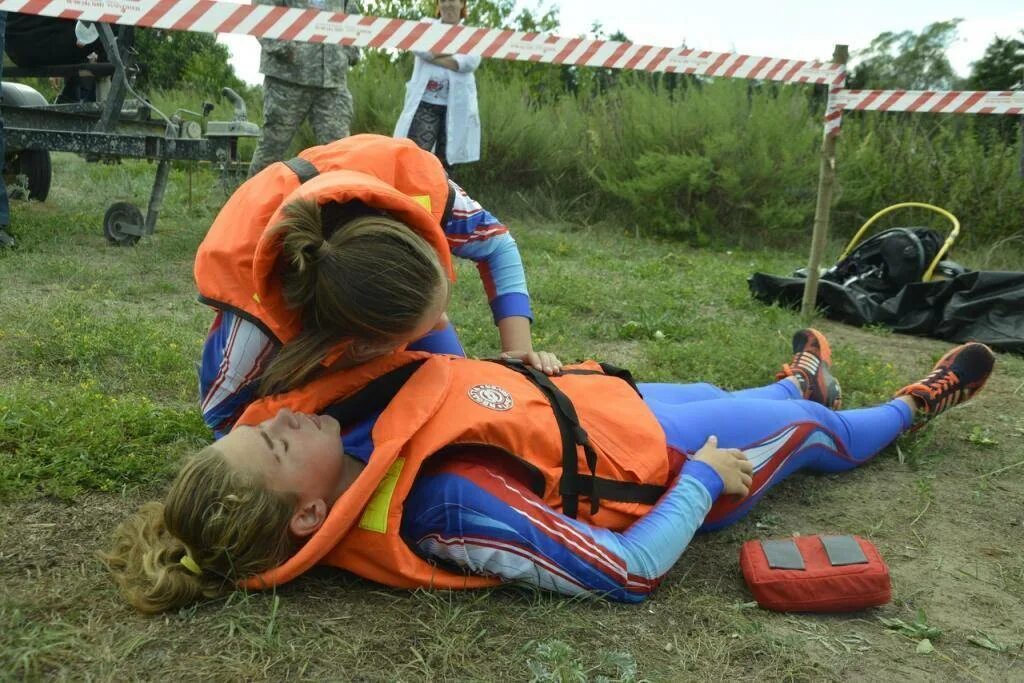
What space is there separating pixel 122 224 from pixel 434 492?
4724 millimetres

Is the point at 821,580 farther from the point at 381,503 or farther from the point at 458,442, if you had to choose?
the point at 381,503

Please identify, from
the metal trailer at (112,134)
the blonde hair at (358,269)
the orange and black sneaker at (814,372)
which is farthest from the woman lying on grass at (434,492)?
the metal trailer at (112,134)

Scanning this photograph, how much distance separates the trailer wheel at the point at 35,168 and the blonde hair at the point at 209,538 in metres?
6.23

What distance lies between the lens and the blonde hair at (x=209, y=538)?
189cm

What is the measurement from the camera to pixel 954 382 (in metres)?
3.30

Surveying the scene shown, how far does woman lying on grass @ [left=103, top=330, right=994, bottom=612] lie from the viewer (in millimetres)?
1938

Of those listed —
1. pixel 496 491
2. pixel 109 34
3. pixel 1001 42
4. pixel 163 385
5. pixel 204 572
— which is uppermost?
pixel 1001 42

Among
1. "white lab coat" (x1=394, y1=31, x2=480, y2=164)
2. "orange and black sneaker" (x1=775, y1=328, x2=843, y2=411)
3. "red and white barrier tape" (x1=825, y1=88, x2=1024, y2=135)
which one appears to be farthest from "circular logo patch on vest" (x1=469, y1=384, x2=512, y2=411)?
"white lab coat" (x1=394, y1=31, x2=480, y2=164)

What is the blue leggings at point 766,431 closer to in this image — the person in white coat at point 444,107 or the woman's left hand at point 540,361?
the woman's left hand at point 540,361

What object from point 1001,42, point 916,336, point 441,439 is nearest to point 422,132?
point 916,336

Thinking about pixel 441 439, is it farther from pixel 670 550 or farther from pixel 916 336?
pixel 916 336

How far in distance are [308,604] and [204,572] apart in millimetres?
235

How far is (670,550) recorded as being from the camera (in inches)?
85.4

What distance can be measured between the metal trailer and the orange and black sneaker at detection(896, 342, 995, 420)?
15.9 feet
